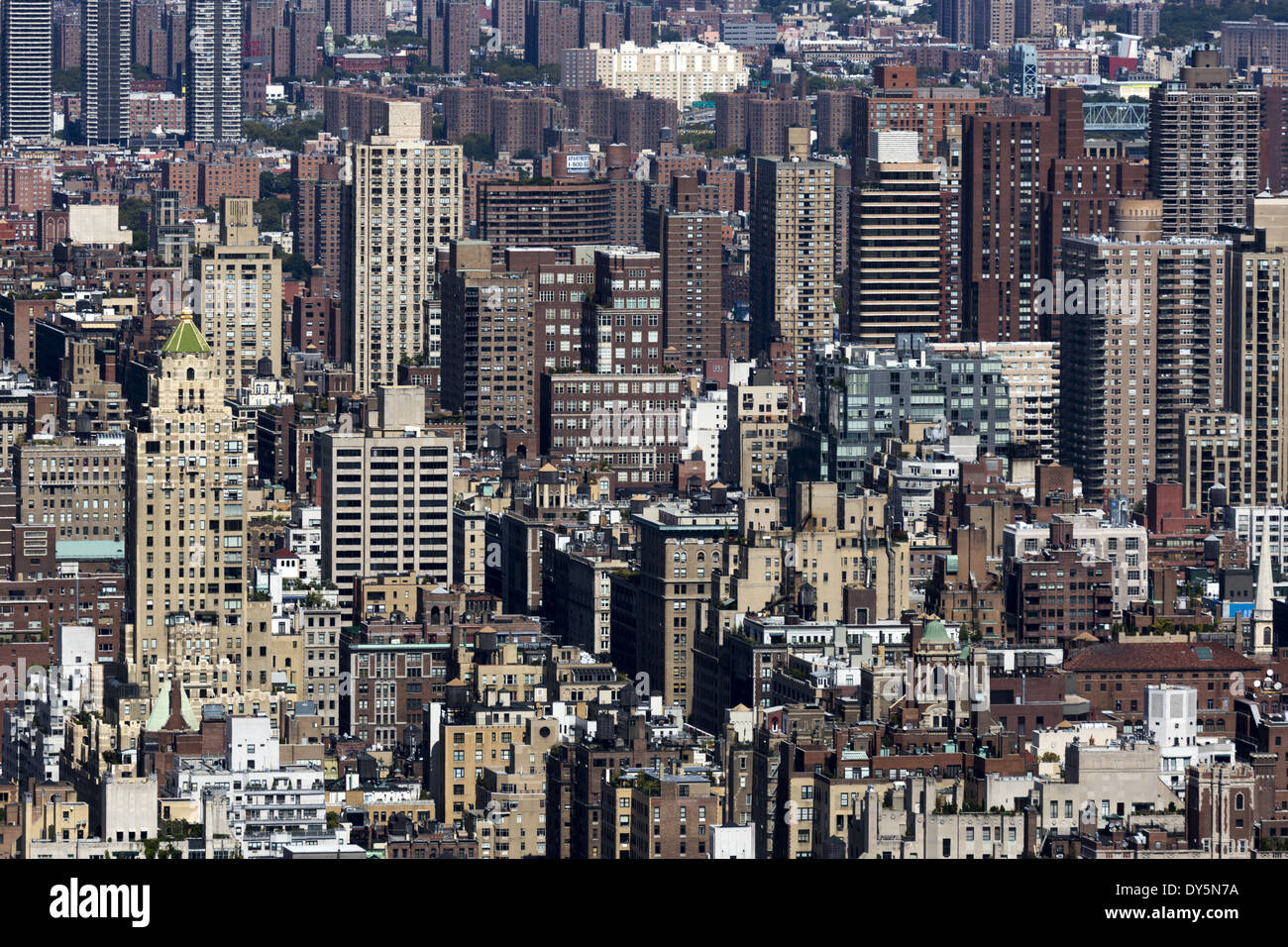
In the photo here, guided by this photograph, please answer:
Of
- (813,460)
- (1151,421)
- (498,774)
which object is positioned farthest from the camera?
(1151,421)

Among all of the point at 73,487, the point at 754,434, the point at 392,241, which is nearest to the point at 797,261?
the point at 392,241

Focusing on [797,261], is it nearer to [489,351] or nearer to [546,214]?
[546,214]

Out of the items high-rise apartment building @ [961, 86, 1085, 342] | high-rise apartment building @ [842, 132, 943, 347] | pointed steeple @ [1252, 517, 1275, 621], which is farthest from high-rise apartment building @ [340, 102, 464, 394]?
pointed steeple @ [1252, 517, 1275, 621]

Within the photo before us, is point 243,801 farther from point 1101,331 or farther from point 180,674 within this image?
point 1101,331

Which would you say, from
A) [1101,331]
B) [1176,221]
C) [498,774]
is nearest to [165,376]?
[498,774]

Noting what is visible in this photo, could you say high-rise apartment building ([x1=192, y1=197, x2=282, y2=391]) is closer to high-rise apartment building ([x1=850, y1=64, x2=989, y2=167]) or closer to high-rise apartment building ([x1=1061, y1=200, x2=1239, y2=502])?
high-rise apartment building ([x1=1061, y1=200, x2=1239, y2=502])

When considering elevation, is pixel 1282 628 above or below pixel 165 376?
below

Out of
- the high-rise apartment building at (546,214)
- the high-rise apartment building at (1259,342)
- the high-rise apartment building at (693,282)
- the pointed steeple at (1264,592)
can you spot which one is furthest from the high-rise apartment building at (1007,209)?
the pointed steeple at (1264,592)
